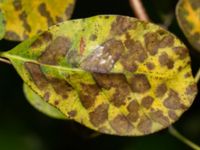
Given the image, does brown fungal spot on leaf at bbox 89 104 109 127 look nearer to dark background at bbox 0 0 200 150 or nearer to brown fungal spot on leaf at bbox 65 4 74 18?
brown fungal spot on leaf at bbox 65 4 74 18

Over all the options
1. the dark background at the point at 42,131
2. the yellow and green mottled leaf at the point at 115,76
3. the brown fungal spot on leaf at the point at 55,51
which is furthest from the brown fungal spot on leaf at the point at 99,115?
the dark background at the point at 42,131

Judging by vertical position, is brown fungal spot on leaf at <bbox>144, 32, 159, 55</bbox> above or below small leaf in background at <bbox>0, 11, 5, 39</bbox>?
below

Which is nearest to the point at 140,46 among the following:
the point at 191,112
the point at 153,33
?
the point at 153,33

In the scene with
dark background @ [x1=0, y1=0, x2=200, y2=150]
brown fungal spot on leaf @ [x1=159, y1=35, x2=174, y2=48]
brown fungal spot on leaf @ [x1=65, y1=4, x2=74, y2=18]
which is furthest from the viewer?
dark background @ [x1=0, y1=0, x2=200, y2=150]

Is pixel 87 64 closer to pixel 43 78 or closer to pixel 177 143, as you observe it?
pixel 43 78

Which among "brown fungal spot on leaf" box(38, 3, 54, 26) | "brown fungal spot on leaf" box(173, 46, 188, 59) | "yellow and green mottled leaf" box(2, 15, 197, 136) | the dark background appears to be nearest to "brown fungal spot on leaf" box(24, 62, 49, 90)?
"yellow and green mottled leaf" box(2, 15, 197, 136)

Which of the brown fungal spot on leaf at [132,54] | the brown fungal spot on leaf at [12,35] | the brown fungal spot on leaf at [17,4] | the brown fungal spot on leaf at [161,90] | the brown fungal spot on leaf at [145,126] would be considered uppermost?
the brown fungal spot on leaf at [17,4]

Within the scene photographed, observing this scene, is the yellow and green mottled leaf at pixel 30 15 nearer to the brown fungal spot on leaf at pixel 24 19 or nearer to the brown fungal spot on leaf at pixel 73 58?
the brown fungal spot on leaf at pixel 24 19
